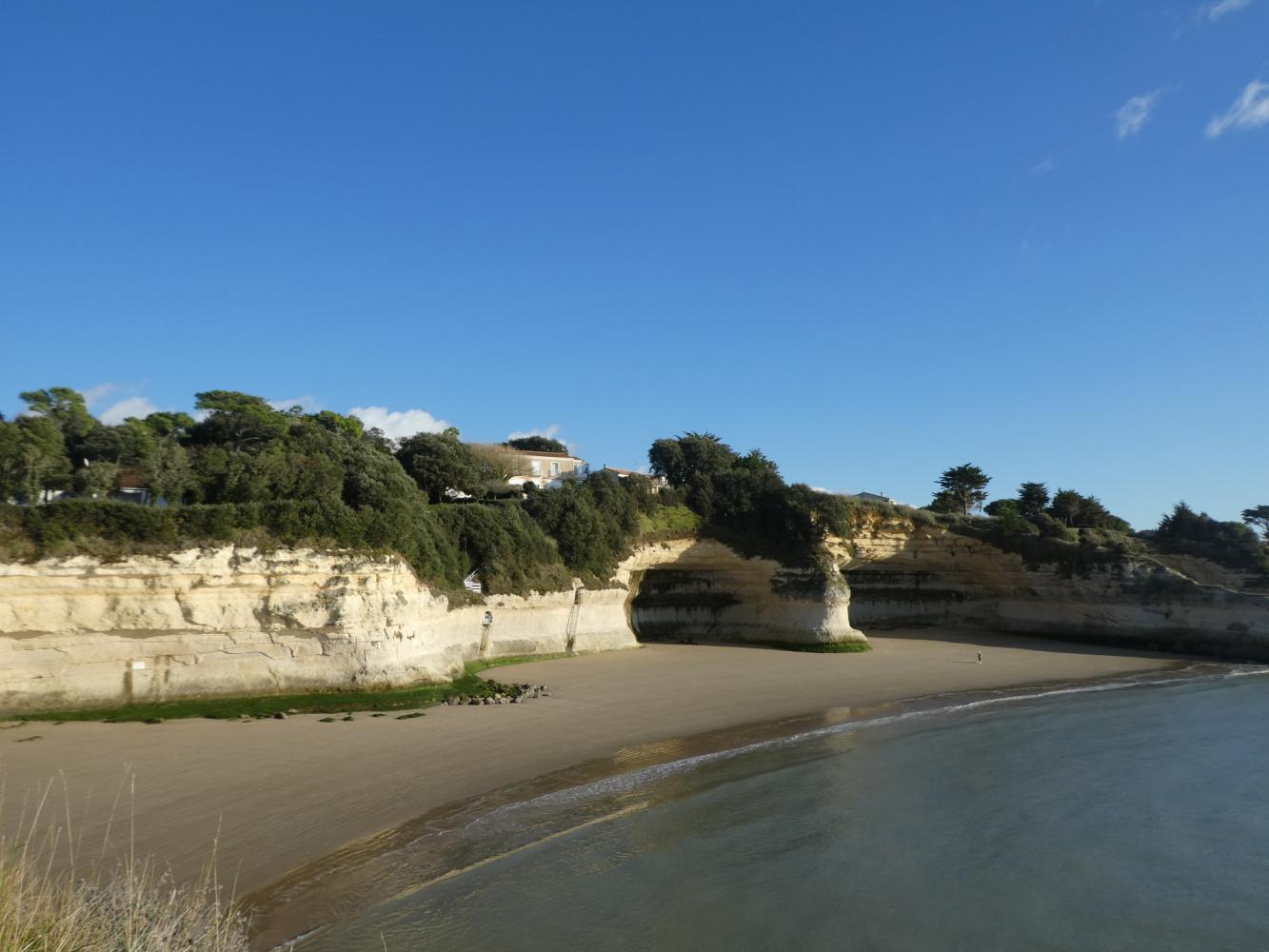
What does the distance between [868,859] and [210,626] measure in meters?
16.2

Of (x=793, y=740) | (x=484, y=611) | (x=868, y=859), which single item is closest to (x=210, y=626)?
(x=484, y=611)

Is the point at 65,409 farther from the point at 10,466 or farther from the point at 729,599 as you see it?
the point at 729,599

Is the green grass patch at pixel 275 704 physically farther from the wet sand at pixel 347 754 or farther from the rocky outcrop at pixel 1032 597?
the rocky outcrop at pixel 1032 597

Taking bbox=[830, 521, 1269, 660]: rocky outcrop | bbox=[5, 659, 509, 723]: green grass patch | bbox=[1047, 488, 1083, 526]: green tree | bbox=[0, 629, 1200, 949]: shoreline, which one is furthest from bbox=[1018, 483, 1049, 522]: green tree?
bbox=[5, 659, 509, 723]: green grass patch

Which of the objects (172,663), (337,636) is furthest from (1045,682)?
(172,663)

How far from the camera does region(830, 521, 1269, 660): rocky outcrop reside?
35.8 m

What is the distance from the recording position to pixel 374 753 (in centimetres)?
1588

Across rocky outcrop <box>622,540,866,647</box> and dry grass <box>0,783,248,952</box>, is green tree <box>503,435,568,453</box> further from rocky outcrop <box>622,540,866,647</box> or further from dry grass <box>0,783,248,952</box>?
dry grass <box>0,783,248,952</box>

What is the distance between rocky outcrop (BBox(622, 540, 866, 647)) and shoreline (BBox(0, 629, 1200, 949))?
20.2ft

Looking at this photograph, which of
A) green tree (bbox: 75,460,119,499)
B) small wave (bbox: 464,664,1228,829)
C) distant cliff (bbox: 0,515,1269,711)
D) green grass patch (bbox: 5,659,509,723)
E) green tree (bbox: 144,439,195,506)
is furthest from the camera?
green tree (bbox: 75,460,119,499)

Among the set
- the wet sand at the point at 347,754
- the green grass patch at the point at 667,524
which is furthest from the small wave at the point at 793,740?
the green grass patch at the point at 667,524

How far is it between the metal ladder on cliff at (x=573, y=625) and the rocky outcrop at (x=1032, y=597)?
13.4 m

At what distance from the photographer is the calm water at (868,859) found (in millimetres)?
9703

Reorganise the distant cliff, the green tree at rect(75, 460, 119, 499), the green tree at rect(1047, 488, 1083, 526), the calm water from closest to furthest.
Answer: the calm water, the distant cliff, the green tree at rect(75, 460, 119, 499), the green tree at rect(1047, 488, 1083, 526)
